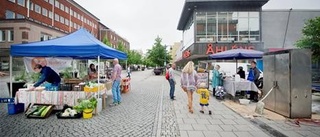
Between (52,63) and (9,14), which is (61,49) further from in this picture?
(9,14)

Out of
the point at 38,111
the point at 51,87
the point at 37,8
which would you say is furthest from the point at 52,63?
the point at 37,8

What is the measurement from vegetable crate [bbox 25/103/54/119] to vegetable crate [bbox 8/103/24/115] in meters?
0.46

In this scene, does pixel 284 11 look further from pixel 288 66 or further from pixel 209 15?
pixel 288 66

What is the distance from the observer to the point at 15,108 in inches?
288

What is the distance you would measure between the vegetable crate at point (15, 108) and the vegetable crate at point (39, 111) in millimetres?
457

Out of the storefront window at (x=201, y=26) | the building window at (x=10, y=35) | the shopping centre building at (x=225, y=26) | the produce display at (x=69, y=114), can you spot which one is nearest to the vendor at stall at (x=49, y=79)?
the produce display at (x=69, y=114)

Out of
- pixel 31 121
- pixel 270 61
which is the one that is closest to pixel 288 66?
pixel 270 61

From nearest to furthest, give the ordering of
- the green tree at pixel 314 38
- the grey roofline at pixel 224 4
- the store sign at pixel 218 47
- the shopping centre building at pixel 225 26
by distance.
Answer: the green tree at pixel 314 38 < the grey roofline at pixel 224 4 < the store sign at pixel 218 47 < the shopping centre building at pixel 225 26

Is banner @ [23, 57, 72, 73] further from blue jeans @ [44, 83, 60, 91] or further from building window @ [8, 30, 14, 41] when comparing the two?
building window @ [8, 30, 14, 41]

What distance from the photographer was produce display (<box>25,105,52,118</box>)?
680cm

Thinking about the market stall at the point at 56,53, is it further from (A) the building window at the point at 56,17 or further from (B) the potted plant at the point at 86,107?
(A) the building window at the point at 56,17

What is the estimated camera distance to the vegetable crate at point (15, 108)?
7207mm

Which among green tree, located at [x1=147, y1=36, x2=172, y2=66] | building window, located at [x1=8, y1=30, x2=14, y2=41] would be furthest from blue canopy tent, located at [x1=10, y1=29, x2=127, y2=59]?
green tree, located at [x1=147, y1=36, x2=172, y2=66]

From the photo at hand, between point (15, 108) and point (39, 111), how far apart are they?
43.2 inches
